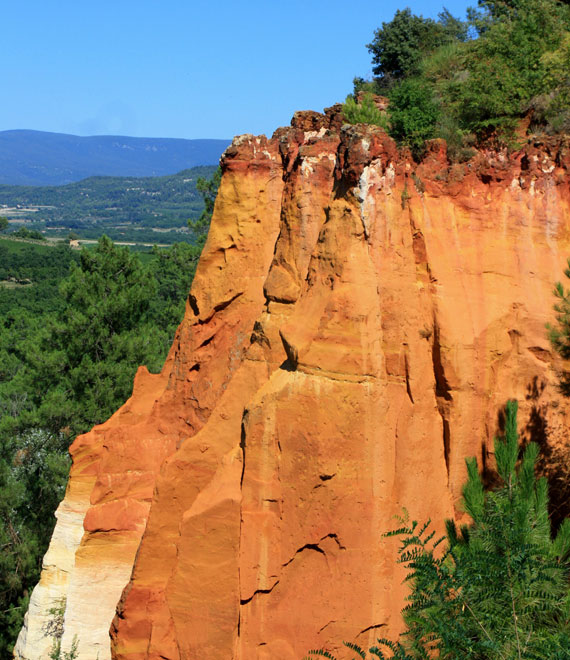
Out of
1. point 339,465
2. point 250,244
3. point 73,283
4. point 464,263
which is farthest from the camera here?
point 73,283

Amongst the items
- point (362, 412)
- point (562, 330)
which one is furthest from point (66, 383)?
point (562, 330)

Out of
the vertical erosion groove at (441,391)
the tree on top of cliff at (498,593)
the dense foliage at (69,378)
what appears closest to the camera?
the tree on top of cliff at (498,593)

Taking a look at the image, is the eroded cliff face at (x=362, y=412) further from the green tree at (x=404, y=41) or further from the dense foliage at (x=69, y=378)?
the green tree at (x=404, y=41)

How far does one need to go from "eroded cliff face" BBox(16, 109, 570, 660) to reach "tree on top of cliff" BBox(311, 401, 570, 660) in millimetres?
1086

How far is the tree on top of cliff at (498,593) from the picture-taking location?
23.0 ft

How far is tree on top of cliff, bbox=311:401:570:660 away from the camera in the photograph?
7023 millimetres

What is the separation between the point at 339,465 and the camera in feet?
28.8

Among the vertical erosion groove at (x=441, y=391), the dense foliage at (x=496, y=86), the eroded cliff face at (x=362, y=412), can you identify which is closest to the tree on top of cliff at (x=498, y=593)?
the eroded cliff face at (x=362, y=412)

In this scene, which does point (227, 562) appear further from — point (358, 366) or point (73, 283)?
point (73, 283)

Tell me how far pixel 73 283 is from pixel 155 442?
12.9 m

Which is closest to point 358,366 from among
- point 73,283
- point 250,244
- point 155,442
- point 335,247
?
point 335,247

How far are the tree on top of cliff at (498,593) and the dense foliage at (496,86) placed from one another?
15.4 feet

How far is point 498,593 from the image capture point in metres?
7.31

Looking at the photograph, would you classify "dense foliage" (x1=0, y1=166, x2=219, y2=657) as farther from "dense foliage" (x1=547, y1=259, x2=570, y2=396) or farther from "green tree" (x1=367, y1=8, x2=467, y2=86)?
"dense foliage" (x1=547, y1=259, x2=570, y2=396)
